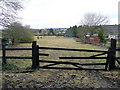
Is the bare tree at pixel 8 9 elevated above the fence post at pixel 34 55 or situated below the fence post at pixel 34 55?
above

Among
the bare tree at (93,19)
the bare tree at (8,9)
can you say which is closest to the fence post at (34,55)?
the bare tree at (8,9)

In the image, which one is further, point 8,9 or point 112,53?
point 8,9

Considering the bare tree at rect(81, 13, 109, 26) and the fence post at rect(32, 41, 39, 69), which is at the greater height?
the bare tree at rect(81, 13, 109, 26)

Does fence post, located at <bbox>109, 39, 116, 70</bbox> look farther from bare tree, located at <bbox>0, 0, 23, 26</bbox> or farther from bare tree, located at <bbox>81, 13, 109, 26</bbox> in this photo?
bare tree, located at <bbox>81, 13, 109, 26</bbox>

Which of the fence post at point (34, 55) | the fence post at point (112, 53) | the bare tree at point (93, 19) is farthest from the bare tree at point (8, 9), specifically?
the bare tree at point (93, 19)

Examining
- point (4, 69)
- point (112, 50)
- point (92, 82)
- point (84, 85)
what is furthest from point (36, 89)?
point (112, 50)

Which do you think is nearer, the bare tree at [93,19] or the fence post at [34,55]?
the fence post at [34,55]

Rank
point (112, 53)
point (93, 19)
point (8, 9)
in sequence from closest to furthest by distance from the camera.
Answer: point (112, 53) → point (8, 9) → point (93, 19)

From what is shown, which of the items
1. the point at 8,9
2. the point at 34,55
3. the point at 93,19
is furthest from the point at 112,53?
A: the point at 93,19

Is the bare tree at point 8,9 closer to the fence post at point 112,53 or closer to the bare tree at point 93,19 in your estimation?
the fence post at point 112,53

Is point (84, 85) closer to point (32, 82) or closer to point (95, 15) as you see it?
point (32, 82)

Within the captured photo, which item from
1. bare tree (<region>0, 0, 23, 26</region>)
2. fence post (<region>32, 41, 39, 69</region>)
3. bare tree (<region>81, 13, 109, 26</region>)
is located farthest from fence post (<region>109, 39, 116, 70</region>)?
bare tree (<region>81, 13, 109, 26</region>)

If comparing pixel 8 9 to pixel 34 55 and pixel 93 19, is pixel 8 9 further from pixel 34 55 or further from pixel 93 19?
pixel 93 19

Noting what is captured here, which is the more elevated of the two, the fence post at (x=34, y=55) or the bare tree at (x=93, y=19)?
the bare tree at (x=93, y=19)
